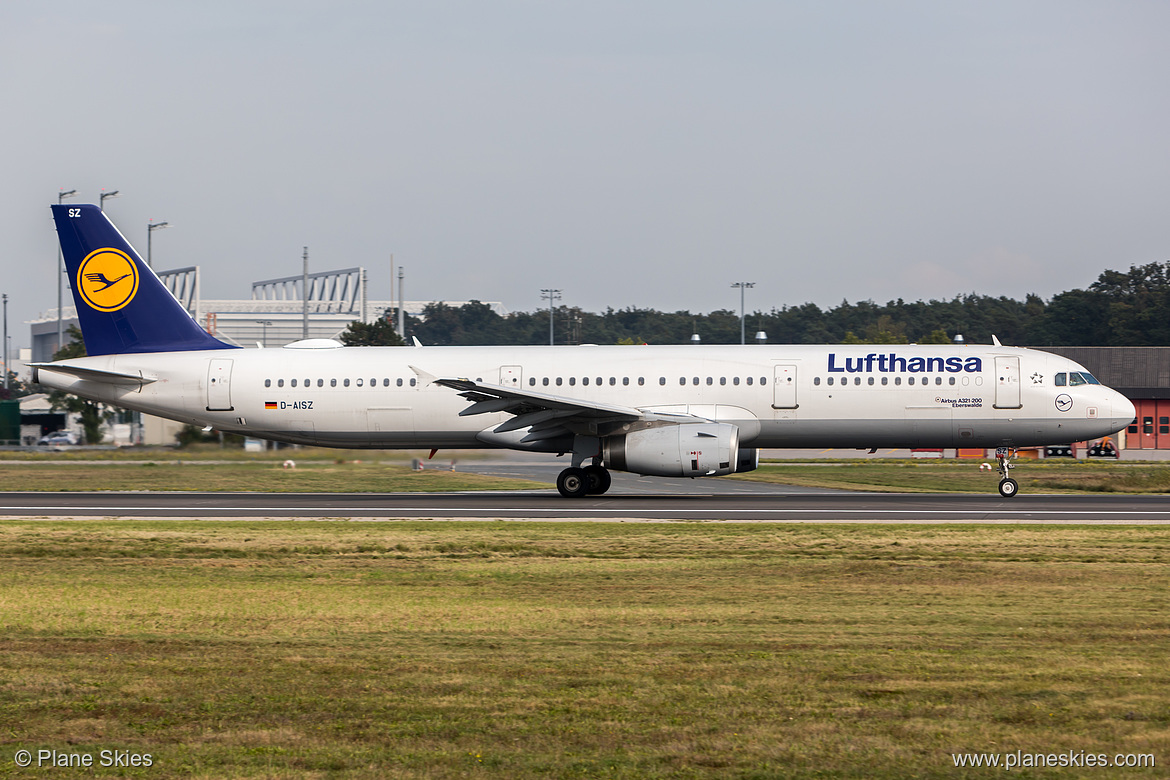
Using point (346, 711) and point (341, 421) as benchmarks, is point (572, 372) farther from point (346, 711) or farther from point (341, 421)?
point (346, 711)

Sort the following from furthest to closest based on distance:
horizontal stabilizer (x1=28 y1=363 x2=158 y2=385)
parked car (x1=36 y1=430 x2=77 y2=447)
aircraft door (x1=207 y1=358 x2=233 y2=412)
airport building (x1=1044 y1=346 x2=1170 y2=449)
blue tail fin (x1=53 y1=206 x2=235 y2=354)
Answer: parked car (x1=36 y1=430 x2=77 y2=447) < airport building (x1=1044 y1=346 x2=1170 y2=449) < blue tail fin (x1=53 y1=206 x2=235 y2=354) < aircraft door (x1=207 y1=358 x2=233 y2=412) < horizontal stabilizer (x1=28 y1=363 x2=158 y2=385)

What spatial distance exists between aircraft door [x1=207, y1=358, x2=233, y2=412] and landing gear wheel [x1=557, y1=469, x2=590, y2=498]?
9108 millimetres

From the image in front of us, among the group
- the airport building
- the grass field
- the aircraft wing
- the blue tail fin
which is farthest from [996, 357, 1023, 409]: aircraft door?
the airport building

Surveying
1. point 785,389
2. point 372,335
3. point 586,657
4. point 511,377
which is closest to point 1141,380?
point 785,389

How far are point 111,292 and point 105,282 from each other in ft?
1.03

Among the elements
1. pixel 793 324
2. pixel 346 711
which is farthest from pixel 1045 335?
pixel 346 711

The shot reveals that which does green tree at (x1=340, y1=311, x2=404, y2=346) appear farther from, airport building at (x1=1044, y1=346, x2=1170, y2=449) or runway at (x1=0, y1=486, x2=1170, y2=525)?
runway at (x1=0, y1=486, x2=1170, y2=525)

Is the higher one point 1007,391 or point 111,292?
point 111,292

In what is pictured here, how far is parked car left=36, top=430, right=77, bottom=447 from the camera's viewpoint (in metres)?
64.7

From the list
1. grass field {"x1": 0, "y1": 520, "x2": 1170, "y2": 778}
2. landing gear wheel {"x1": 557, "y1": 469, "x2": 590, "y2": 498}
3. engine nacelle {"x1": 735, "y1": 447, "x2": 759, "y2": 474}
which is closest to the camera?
grass field {"x1": 0, "y1": 520, "x2": 1170, "y2": 778}

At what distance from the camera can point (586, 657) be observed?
9273mm

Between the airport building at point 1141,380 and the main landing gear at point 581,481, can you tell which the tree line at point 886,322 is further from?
the main landing gear at point 581,481

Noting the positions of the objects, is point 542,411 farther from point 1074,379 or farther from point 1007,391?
point 1074,379

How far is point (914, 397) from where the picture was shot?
2614 centimetres
